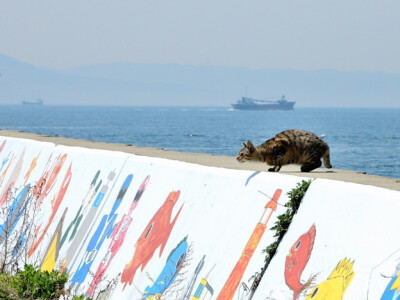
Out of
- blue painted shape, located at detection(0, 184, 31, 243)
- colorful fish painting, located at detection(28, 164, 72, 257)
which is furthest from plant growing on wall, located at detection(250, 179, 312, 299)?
blue painted shape, located at detection(0, 184, 31, 243)

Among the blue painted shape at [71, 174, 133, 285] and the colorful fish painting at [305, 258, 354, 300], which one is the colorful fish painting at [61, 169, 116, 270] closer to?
the blue painted shape at [71, 174, 133, 285]

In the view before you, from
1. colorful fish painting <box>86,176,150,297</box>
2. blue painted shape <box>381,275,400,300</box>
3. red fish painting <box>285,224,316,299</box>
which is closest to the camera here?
blue painted shape <box>381,275,400,300</box>

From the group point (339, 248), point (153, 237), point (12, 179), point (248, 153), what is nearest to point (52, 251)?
point (153, 237)

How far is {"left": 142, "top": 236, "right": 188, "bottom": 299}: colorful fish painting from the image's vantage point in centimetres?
1014

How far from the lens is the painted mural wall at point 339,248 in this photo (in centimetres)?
744

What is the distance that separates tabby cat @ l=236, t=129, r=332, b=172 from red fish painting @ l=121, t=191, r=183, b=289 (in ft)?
12.3

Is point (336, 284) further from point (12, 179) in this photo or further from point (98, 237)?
point (12, 179)

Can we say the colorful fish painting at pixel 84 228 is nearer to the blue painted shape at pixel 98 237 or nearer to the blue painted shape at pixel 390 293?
the blue painted shape at pixel 98 237

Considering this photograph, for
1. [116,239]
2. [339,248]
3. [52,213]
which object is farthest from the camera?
[52,213]

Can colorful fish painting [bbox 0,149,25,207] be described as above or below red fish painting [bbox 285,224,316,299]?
below

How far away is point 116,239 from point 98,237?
60cm

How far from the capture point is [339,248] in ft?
26.3

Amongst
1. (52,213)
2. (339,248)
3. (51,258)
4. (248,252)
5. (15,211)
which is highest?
(339,248)

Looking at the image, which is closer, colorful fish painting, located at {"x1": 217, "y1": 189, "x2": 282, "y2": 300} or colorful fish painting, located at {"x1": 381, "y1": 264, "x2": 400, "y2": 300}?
colorful fish painting, located at {"x1": 381, "y1": 264, "x2": 400, "y2": 300}
